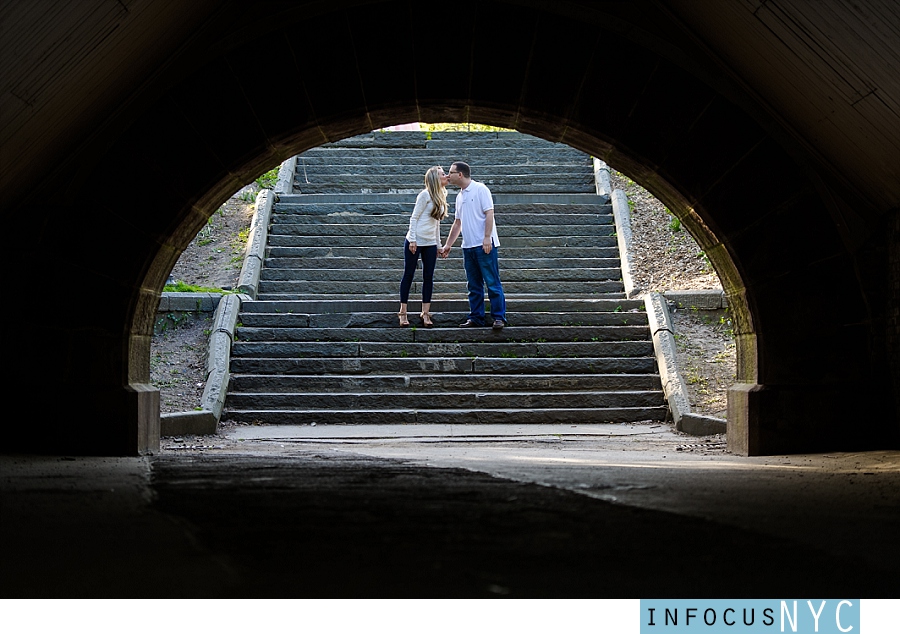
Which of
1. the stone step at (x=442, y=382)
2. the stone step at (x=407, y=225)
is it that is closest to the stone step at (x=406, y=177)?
the stone step at (x=407, y=225)

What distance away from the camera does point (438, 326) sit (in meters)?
9.95

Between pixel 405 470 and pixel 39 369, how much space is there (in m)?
2.34

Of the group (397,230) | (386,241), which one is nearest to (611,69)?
(386,241)

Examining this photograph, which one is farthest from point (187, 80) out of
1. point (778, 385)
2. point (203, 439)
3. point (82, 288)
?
point (778, 385)

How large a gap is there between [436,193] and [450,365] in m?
1.86

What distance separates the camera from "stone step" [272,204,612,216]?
12.9 m

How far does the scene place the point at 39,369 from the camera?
5414 mm

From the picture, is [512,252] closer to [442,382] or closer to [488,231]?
[488,231]

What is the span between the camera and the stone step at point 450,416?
326 inches

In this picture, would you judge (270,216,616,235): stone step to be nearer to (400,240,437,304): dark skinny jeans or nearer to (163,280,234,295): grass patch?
(163,280,234,295): grass patch

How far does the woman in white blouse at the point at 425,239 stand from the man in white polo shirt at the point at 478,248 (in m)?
0.27

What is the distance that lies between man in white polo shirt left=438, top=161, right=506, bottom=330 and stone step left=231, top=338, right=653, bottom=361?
40 centimetres

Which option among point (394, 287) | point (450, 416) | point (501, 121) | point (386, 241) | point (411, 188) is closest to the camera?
point (501, 121)

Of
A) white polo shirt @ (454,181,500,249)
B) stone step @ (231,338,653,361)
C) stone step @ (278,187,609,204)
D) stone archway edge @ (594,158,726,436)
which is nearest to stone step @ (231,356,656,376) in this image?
stone step @ (231,338,653,361)
